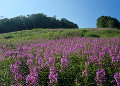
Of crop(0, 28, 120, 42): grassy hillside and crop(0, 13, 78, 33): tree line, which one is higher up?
crop(0, 13, 78, 33): tree line

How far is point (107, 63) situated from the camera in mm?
4555

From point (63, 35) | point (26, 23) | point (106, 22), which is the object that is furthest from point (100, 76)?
point (106, 22)

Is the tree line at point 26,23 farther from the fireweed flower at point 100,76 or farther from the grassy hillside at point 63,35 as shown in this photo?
the fireweed flower at point 100,76

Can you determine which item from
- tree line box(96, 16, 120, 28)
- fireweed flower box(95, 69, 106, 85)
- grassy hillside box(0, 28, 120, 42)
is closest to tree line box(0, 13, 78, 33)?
tree line box(96, 16, 120, 28)

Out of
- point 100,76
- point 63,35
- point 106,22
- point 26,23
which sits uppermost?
point 106,22

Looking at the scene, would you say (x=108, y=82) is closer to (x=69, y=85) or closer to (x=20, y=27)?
(x=69, y=85)

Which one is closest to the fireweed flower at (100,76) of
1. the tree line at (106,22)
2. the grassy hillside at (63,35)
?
the grassy hillside at (63,35)

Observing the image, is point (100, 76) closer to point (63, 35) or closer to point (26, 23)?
point (63, 35)

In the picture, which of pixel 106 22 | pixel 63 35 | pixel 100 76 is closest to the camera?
pixel 100 76

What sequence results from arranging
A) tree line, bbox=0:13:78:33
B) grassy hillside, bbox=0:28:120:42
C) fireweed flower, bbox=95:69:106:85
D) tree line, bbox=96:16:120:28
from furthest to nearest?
tree line, bbox=96:16:120:28 < tree line, bbox=0:13:78:33 < grassy hillside, bbox=0:28:120:42 < fireweed flower, bbox=95:69:106:85

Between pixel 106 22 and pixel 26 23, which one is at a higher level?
pixel 106 22

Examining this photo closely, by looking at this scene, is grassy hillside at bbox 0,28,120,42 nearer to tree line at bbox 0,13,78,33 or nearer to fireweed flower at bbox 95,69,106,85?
fireweed flower at bbox 95,69,106,85

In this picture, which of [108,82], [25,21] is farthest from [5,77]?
[25,21]

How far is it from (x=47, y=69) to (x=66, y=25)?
60.9 m
